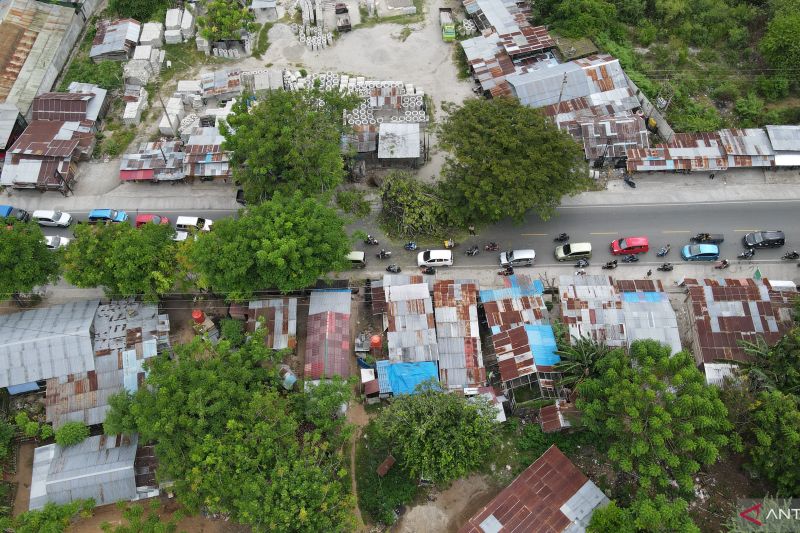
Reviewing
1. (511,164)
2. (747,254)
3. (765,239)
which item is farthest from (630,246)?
(511,164)

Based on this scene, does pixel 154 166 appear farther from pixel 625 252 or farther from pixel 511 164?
pixel 625 252

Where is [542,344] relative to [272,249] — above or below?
below

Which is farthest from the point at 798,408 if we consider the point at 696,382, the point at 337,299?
the point at 337,299

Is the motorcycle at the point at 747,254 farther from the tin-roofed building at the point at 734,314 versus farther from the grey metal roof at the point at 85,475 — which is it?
the grey metal roof at the point at 85,475

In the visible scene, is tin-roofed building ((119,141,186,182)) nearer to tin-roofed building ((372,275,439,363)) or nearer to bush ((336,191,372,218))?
bush ((336,191,372,218))

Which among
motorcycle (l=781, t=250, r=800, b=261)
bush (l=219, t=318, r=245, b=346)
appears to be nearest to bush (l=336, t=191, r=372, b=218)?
bush (l=219, t=318, r=245, b=346)

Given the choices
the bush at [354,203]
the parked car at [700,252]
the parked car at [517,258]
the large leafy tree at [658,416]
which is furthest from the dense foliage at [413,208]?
the parked car at [700,252]
